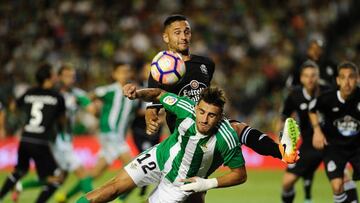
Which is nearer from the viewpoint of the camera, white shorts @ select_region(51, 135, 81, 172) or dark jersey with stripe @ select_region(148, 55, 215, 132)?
dark jersey with stripe @ select_region(148, 55, 215, 132)

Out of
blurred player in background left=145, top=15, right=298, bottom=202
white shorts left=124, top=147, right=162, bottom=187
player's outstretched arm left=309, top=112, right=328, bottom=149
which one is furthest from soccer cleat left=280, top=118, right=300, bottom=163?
Answer: player's outstretched arm left=309, top=112, right=328, bottom=149

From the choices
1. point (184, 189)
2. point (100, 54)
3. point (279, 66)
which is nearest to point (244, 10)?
point (279, 66)

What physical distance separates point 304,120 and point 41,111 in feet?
11.4

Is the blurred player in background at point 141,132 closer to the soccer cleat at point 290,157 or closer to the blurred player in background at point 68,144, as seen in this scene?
the blurred player in background at point 68,144

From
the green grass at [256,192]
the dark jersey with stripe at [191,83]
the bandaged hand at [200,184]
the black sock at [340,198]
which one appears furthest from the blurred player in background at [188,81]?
the green grass at [256,192]

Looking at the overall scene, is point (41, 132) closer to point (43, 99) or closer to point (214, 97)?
point (43, 99)

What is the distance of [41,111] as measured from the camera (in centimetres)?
1037

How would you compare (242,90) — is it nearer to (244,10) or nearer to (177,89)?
(244,10)

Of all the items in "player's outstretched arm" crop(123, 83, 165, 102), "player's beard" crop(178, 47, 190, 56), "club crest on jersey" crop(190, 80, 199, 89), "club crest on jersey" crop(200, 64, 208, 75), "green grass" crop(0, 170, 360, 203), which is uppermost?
"player's beard" crop(178, 47, 190, 56)

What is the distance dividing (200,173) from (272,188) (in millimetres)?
6343

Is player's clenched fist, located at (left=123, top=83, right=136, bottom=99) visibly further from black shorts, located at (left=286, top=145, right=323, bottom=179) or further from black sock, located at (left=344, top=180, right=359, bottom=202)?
black shorts, located at (left=286, top=145, right=323, bottom=179)

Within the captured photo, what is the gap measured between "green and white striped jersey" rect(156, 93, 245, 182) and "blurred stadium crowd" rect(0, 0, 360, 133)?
423 inches

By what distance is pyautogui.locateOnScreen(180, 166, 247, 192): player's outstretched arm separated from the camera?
22.6 ft

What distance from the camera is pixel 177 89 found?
778 cm
